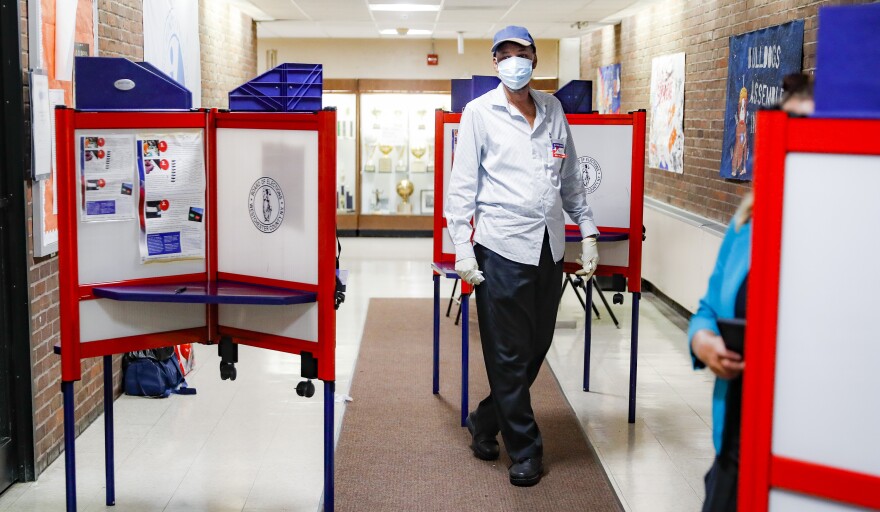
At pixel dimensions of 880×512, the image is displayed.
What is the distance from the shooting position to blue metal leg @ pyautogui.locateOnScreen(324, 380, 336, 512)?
10.3 feet

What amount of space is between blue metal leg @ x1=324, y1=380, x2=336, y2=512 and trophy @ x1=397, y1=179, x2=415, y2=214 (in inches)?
390

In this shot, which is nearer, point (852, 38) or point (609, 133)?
point (852, 38)

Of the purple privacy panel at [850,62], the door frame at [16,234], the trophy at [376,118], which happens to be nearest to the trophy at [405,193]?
the trophy at [376,118]

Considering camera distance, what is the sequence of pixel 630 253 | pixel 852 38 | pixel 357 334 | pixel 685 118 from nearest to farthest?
pixel 852 38 → pixel 630 253 → pixel 357 334 → pixel 685 118

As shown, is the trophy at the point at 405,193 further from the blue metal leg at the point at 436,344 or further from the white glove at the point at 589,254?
the white glove at the point at 589,254

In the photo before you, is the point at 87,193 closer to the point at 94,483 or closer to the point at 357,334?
the point at 94,483

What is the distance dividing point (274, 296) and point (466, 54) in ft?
35.6

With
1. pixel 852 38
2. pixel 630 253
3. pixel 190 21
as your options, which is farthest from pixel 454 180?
pixel 190 21

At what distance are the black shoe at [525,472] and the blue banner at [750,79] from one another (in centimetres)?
278

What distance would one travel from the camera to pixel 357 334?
677 cm

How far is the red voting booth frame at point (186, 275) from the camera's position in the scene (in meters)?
3.03

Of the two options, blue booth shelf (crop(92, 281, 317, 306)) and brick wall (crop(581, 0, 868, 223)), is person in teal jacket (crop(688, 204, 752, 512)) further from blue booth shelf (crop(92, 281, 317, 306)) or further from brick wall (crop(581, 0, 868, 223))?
brick wall (crop(581, 0, 868, 223))

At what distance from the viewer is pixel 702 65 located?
7582 mm

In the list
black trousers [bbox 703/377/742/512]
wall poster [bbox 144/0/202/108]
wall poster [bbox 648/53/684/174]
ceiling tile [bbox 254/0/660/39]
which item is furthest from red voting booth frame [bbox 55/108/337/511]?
ceiling tile [bbox 254/0/660/39]
